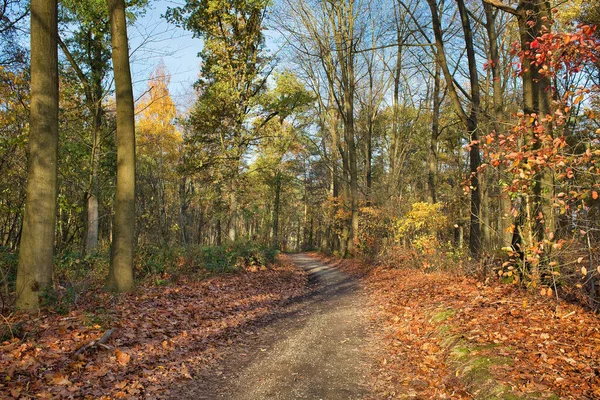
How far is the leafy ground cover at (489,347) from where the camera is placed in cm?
399

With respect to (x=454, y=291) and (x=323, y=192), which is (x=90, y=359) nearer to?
(x=454, y=291)

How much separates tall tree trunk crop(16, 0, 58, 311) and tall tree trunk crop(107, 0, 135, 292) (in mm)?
1889

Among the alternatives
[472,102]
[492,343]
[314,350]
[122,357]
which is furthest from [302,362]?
[472,102]

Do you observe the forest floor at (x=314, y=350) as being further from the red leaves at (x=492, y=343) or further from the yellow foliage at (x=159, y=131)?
the yellow foliage at (x=159, y=131)

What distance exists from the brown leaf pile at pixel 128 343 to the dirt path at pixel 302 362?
457 millimetres

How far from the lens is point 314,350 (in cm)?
627

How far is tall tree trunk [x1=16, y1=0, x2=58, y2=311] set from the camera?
5.96 m

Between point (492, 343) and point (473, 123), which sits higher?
point (473, 123)

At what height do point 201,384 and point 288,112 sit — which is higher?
point 288,112

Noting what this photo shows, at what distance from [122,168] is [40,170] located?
2171mm

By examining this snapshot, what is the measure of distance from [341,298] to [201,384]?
22.4ft

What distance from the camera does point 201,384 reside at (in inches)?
192

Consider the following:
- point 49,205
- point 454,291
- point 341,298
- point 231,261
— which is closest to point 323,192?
point 231,261

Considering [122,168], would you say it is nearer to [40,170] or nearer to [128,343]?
[40,170]
